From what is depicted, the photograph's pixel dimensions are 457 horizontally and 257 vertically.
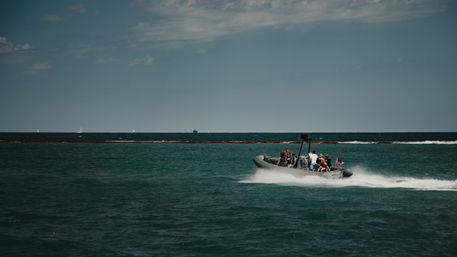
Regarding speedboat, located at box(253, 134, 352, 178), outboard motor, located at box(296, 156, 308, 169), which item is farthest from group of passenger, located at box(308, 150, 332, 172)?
outboard motor, located at box(296, 156, 308, 169)

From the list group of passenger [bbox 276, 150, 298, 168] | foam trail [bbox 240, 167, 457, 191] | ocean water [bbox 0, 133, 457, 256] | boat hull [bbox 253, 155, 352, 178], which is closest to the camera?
ocean water [bbox 0, 133, 457, 256]

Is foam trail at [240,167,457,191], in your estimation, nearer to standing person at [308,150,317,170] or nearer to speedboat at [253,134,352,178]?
speedboat at [253,134,352,178]

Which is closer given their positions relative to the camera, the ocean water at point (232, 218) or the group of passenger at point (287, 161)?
the ocean water at point (232, 218)

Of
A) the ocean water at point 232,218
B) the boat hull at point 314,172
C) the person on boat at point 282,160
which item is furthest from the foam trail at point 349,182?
the person on boat at point 282,160

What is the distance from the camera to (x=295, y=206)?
20047mm

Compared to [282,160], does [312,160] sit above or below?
above

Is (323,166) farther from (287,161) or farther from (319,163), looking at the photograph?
(287,161)

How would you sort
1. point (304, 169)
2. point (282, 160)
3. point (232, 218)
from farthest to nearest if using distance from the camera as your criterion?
point (282, 160) → point (304, 169) → point (232, 218)

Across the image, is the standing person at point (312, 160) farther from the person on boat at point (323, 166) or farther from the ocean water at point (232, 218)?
the ocean water at point (232, 218)

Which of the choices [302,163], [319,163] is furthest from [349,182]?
[302,163]

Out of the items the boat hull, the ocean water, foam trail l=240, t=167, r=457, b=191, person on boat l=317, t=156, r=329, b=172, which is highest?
person on boat l=317, t=156, r=329, b=172

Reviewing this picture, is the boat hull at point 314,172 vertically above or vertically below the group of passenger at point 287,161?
below

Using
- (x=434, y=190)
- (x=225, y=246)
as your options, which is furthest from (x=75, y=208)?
(x=434, y=190)

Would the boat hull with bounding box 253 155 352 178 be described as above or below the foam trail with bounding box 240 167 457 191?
above
